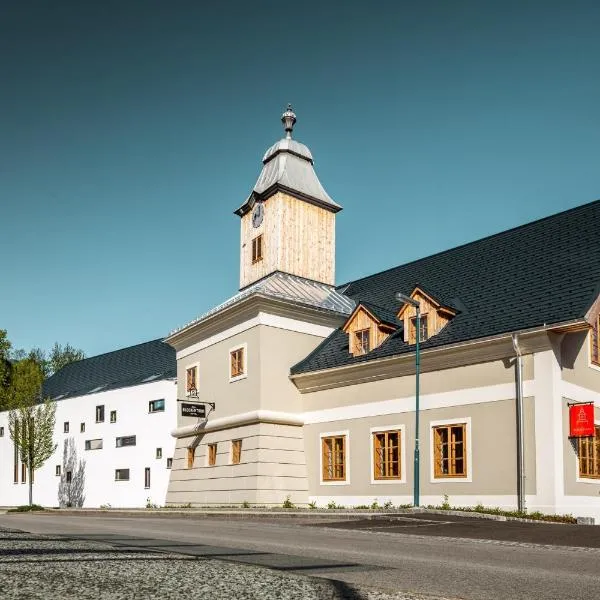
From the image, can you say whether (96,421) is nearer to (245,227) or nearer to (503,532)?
(245,227)

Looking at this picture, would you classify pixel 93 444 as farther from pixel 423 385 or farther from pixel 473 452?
pixel 473 452

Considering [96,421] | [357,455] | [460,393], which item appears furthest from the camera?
[96,421]

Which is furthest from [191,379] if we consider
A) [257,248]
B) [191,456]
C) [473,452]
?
[473,452]

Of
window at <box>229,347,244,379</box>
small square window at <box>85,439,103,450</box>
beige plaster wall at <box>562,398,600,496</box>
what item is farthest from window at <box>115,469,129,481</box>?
beige plaster wall at <box>562,398,600,496</box>

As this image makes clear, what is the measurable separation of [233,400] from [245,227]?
9406mm

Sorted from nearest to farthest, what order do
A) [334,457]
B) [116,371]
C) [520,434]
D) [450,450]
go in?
[520,434], [450,450], [334,457], [116,371]

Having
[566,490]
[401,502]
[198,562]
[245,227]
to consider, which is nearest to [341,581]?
[198,562]

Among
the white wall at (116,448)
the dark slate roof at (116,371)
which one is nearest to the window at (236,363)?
the white wall at (116,448)

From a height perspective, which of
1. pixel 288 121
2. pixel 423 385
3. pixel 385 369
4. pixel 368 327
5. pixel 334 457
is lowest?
pixel 334 457

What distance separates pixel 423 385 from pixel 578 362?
493cm

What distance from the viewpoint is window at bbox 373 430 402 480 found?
25.7 m

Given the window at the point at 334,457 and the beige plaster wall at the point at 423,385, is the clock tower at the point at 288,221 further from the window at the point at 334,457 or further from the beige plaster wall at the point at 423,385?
the window at the point at 334,457

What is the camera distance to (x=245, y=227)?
36.2 m

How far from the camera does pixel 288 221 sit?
33906 millimetres
